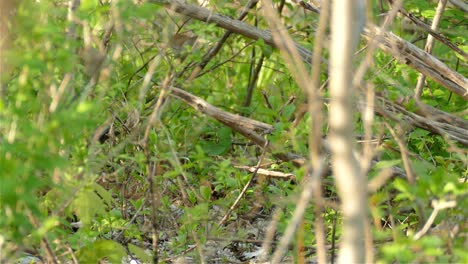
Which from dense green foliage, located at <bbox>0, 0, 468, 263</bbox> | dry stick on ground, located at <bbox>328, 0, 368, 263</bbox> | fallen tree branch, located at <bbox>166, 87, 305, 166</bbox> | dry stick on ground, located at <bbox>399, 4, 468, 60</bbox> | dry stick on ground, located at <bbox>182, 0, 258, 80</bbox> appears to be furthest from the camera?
dry stick on ground, located at <bbox>182, 0, 258, 80</bbox>

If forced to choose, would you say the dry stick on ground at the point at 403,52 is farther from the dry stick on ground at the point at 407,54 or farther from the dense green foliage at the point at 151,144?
the dense green foliage at the point at 151,144

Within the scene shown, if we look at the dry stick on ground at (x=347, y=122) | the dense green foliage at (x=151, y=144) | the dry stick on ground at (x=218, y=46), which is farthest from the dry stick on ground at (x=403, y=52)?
the dry stick on ground at (x=347, y=122)

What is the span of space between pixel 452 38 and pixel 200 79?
4.86 feet

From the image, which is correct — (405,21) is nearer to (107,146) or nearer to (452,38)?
(452,38)

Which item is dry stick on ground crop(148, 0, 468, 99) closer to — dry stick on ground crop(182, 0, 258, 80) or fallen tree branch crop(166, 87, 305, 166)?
dry stick on ground crop(182, 0, 258, 80)

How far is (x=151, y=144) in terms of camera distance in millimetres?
4355

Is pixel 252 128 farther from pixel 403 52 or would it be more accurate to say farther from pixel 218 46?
pixel 218 46

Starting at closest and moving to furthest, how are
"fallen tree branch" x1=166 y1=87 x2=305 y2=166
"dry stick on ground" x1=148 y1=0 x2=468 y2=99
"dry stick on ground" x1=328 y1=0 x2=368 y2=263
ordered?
1. "dry stick on ground" x1=328 y1=0 x2=368 y2=263
2. "fallen tree branch" x1=166 y1=87 x2=305 y2=166
3. "dry stick on ground" x1=148 y1=0 x2=468 y2=99

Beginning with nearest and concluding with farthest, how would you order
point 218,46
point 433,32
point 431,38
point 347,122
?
point 347,122 < point 433,32 < point 431,38 < point 218,46

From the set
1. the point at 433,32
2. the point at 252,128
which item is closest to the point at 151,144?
the point at 252,128

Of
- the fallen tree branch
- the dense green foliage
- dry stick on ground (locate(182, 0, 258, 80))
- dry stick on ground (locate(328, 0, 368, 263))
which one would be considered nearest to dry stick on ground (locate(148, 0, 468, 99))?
the dense green foliage

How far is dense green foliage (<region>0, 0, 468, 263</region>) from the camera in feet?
8.61

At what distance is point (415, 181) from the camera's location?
114 inches

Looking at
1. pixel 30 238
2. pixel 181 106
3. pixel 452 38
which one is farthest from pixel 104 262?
pixel 452 38
